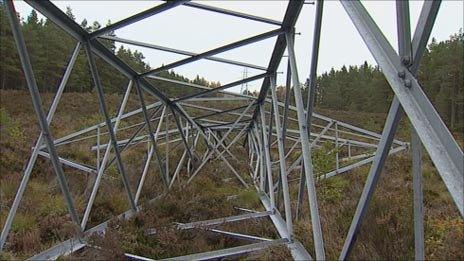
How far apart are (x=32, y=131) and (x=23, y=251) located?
11187 millimetres

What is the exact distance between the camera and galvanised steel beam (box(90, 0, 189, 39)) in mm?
4449

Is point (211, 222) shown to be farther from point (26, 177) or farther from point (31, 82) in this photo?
point (31, 82)

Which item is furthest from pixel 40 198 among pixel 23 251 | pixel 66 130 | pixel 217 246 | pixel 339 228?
pixel 66 130

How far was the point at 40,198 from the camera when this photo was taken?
8.06 metres

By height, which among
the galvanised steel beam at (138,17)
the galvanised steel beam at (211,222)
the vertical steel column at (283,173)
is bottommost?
the galvanised steel beam at (211,222)

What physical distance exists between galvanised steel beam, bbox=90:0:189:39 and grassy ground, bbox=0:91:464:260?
2.55 metres

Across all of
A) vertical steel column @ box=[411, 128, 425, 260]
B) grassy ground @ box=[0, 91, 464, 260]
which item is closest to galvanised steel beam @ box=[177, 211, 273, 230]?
grassy ground @ box=[0, 91, 464, 260]

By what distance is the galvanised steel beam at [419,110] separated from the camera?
1565 millimetres

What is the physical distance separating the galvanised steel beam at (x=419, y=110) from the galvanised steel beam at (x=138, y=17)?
2.55m

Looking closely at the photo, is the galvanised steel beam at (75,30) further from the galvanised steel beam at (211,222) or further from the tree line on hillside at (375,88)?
the tree line on hillside at (375,88)

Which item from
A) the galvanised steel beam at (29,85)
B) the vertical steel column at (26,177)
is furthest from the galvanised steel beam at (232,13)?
the galvanised steel beam at (29,85)

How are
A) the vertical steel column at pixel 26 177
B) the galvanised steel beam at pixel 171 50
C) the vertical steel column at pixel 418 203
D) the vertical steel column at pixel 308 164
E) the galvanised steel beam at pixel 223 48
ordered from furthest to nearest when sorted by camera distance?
the galvanised steel beam at pixel 171 50 < the galvanised steel beam at pixel 223 48 < the vertical steel column at pixel 26 177 < the vertical steel column at pixel 308 164 < the vertical steel column at pixel 418 203

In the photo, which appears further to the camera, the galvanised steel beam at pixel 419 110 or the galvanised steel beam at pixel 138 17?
the galvanised steel beam at pixel 138 17

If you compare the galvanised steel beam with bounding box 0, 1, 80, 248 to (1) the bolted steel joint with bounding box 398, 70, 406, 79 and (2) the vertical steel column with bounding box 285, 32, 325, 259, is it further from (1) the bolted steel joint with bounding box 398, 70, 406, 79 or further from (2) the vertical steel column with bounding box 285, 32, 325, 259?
(1) the bolted steel joint with bounding box 398, 70, 406, 79
